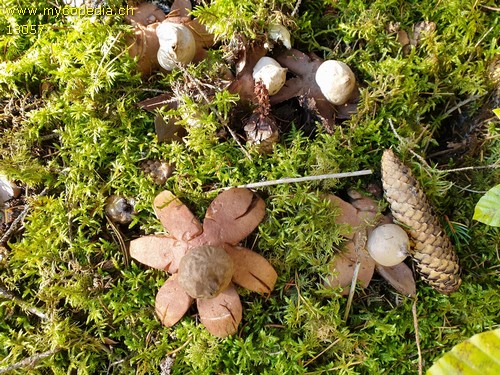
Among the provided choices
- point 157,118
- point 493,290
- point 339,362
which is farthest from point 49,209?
point 493,290

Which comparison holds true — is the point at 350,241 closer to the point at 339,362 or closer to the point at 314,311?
the point at 314,311

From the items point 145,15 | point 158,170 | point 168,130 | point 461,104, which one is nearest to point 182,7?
point 145,15

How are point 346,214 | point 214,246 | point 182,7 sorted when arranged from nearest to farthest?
point 214,246 → point 346,214 → point 182,7

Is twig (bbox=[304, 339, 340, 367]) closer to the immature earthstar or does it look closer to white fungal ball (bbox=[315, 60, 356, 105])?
the immature earthstar

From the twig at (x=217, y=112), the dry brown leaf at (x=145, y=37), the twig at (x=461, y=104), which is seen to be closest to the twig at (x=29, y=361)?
the twig at (x=217, y=112)

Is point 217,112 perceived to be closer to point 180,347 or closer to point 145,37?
point 145,37

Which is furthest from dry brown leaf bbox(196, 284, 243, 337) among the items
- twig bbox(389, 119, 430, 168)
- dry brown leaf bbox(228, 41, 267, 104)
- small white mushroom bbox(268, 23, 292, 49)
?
small white mushroom bbox(268, 23, 292, 49)

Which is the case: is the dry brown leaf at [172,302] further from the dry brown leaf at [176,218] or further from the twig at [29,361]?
the twig at [29,361]
